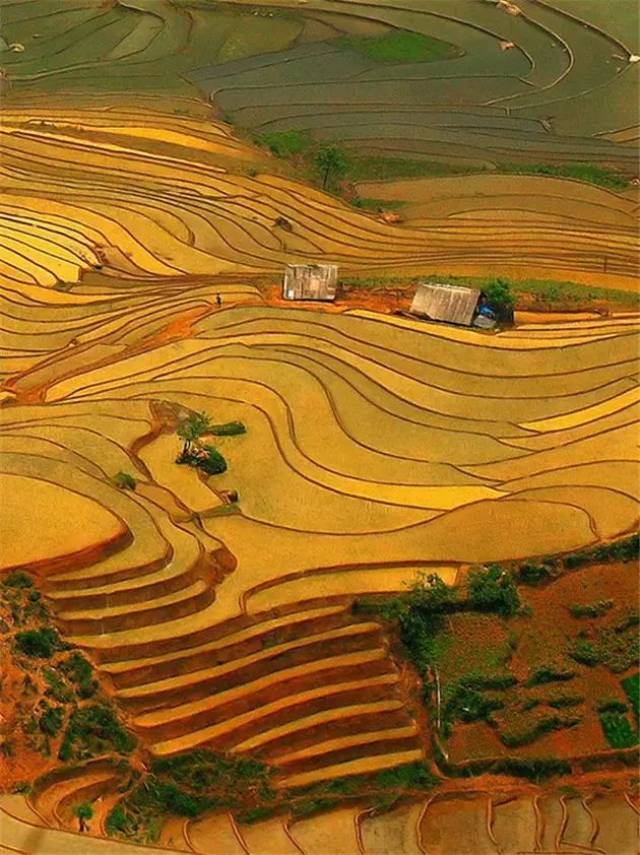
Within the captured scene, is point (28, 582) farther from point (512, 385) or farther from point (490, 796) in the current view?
point (512, 385)

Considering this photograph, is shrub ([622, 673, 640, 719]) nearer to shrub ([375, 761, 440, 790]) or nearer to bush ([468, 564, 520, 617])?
bush ([468, 564, 520, 617])

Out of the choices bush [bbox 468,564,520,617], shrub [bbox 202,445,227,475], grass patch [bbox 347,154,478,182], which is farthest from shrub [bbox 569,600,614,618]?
grass patch [bbox 347,154,478,182]

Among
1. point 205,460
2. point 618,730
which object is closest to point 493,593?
point 618,730

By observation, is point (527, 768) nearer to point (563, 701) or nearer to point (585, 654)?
point (563, 701)

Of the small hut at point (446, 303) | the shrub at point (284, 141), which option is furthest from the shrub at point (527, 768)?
the shrub at point (284, 141)

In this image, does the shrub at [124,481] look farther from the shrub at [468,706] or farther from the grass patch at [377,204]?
the grass patch at [377,204]

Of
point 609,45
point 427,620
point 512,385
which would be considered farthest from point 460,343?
point 609,45
